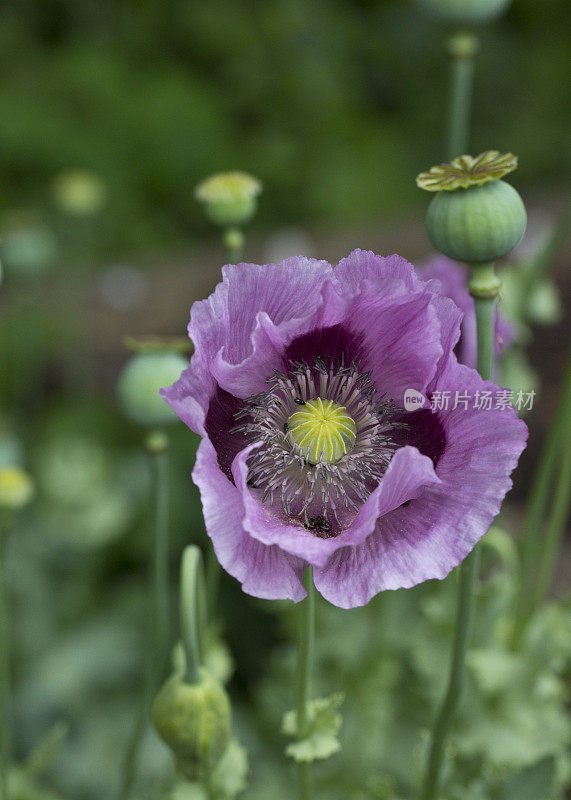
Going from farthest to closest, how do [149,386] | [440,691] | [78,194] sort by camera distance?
[78,194], [440,691], [149,386]

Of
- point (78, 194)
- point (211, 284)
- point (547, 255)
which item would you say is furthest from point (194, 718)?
point (211, 284)

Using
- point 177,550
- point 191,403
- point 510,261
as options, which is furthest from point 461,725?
point 510,261

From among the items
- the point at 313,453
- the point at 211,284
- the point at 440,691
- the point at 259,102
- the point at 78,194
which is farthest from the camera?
the point at 259,102

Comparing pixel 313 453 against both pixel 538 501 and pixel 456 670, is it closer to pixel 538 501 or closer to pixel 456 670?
pixel 456 670


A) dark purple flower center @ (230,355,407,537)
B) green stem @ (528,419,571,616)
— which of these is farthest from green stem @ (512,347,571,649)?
dark purple flower center @ (230,355,407,537)

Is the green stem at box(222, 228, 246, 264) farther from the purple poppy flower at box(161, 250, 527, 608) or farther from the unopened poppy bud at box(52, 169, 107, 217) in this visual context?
the unopened poppy bud at box(52, 169, 107, 217)

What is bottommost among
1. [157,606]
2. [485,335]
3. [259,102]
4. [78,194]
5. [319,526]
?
[157,606]

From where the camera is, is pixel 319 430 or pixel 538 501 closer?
pixel 319 430
